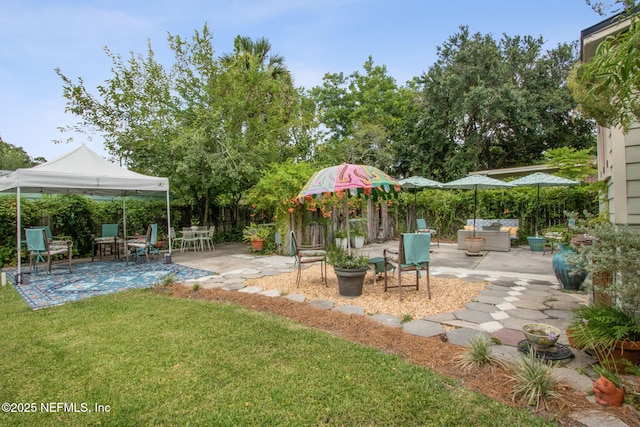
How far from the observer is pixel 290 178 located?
29.0 feet

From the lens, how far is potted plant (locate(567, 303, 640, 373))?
2459 millimetres

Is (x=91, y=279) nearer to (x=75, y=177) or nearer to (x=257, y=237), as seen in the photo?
(x=75, y=177)

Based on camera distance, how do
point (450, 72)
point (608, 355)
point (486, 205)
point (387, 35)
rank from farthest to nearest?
point (450, 72), point (486, 205), point (387, 35), point (608, 355)

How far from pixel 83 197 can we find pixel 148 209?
74.7 inches

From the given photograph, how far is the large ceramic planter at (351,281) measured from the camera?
186 inches

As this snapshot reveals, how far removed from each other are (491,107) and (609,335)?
53.1 ft

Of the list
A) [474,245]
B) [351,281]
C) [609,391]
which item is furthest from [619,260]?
[474,245]

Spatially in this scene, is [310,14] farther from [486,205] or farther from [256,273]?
[486,205]

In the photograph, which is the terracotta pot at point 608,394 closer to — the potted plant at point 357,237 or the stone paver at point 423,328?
the stone paver at point 423,328

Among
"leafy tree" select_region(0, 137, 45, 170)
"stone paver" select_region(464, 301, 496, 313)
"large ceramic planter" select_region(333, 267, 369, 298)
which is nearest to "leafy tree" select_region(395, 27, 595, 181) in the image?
"stone paver" select_region(464, 301, 496, 313)

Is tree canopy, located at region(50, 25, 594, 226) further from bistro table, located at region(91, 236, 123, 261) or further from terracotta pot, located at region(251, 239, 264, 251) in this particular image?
bistro table, located at region(91, 236, 123, 261)

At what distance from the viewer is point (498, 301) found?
4.48 meters

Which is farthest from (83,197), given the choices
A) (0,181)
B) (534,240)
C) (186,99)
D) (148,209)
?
(534,240)

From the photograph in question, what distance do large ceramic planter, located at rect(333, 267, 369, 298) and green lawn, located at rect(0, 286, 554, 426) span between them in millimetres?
1180
